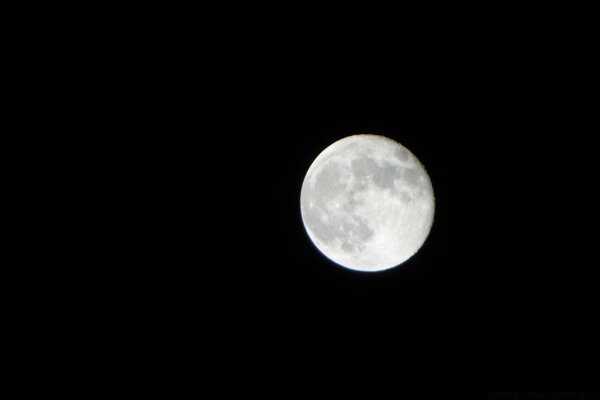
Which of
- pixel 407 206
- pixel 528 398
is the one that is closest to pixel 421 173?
pixel 407 206

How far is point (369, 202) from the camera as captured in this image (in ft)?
11.7

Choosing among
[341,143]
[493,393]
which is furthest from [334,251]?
[493,393]

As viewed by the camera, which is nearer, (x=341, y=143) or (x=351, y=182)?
(x=351, y=182)

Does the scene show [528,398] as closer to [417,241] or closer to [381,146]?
[417,241]

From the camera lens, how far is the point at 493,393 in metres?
4.13

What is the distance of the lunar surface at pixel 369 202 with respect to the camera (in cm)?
361

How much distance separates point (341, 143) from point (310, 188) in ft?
1.70

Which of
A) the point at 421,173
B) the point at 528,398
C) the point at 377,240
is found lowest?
the point at 528,398

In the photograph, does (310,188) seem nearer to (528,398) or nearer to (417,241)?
(417,241)

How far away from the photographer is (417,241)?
12.8 ft

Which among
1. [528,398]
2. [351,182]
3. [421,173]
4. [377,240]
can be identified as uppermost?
[421,173]

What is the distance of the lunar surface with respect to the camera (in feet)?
11.8

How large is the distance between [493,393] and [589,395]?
795mm

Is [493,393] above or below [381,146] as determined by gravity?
below
